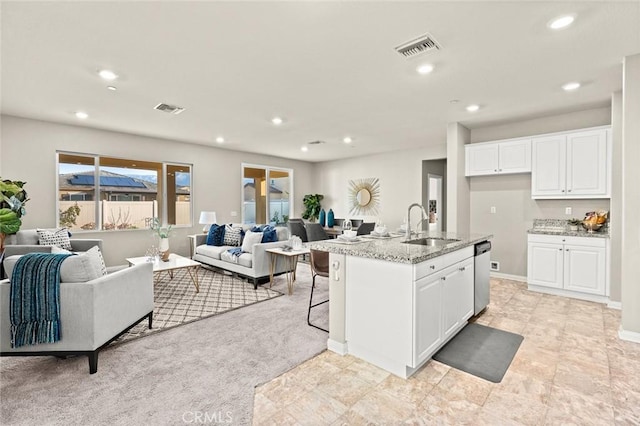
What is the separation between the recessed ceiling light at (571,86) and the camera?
10.8 feet

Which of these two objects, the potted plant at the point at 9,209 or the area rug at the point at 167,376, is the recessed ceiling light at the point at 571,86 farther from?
the potted plant at the point at 9,209

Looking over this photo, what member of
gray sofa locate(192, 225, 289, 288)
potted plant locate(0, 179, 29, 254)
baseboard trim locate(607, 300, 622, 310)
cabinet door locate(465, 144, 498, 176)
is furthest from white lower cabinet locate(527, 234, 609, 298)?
potted plant locate(0, 179, 29, 254)

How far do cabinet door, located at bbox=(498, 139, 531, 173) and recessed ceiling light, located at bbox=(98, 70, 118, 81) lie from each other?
523 cm

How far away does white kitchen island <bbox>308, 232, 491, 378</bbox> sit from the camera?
2.14 metres

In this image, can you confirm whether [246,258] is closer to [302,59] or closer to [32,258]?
[32,258]

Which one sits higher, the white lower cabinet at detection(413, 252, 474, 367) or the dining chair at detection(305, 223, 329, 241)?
the dining chair at detection(305, 223, 329, 241)

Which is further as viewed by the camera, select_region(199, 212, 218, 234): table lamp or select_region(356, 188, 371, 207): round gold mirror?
select_region(356, 188, 371, 207): round gold mirror

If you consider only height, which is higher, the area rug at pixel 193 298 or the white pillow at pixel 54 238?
the white pillow at pixel 54 238

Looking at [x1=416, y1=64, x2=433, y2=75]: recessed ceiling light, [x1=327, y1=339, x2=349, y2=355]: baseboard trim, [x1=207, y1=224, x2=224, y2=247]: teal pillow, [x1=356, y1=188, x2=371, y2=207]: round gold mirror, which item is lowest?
[x1=327, y1=339, x2=349, y2=355]: baseboard trim

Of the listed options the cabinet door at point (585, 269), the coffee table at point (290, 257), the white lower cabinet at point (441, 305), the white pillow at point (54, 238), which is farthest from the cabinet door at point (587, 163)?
the white pillow at point (54, 238)

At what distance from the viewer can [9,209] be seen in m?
3.85

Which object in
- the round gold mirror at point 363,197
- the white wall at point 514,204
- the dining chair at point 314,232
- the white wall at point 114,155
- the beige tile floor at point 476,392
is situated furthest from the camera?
the round gold mirror at point 363,197

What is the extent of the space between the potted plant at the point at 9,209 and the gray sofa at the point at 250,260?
2.49m

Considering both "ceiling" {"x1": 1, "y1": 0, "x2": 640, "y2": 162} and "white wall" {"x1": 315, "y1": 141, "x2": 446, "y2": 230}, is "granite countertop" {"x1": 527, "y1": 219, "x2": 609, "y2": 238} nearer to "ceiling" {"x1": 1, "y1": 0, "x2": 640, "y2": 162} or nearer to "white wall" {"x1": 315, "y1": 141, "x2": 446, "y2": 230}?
"ceiling" {"x1": 1, "y1": 0, "x2": 640, "y2": 162}
